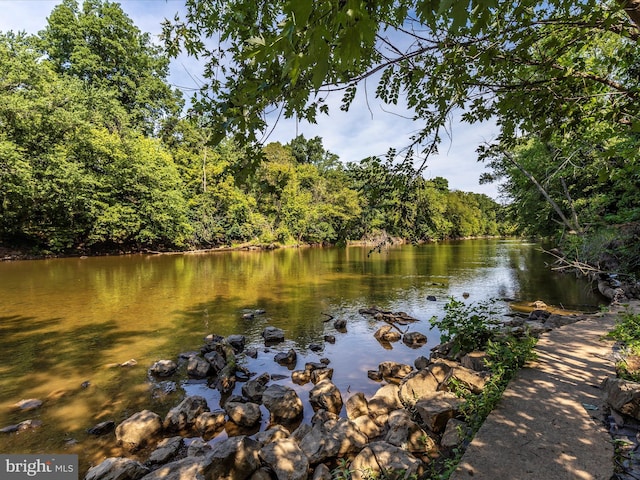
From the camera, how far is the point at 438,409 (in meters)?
4.31

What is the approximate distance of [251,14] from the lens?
268cm

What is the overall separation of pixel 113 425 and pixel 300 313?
7.05m

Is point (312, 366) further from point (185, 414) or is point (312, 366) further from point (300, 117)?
point (300, 117)

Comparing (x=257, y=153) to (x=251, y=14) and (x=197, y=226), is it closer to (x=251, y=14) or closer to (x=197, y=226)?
(x=251, y=14)

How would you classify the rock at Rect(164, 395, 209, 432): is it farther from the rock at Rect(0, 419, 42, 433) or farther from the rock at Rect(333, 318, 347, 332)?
the rock at Rect(333, 318, 347, 332)

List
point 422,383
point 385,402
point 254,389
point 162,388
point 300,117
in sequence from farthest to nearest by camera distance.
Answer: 1. point 162,388
2. point 254,389
3. point 422,383
4. point 385,402
5. point 300,117

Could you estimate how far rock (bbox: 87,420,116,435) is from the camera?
477cm

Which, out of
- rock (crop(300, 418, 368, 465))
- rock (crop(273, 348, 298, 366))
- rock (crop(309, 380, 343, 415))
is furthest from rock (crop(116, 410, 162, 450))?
rock (crop(273, 348, 298, 366))

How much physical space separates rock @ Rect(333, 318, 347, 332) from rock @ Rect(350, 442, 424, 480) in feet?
19.7

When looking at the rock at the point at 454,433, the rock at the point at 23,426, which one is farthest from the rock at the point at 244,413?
the rock at the point at 23,426

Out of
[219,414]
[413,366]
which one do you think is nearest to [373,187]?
[219,414]

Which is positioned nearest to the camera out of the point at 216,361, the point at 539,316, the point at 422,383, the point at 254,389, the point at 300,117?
the point at 300,117

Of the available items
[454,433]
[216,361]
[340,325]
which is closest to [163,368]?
[216,361]

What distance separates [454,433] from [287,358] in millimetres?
4359
